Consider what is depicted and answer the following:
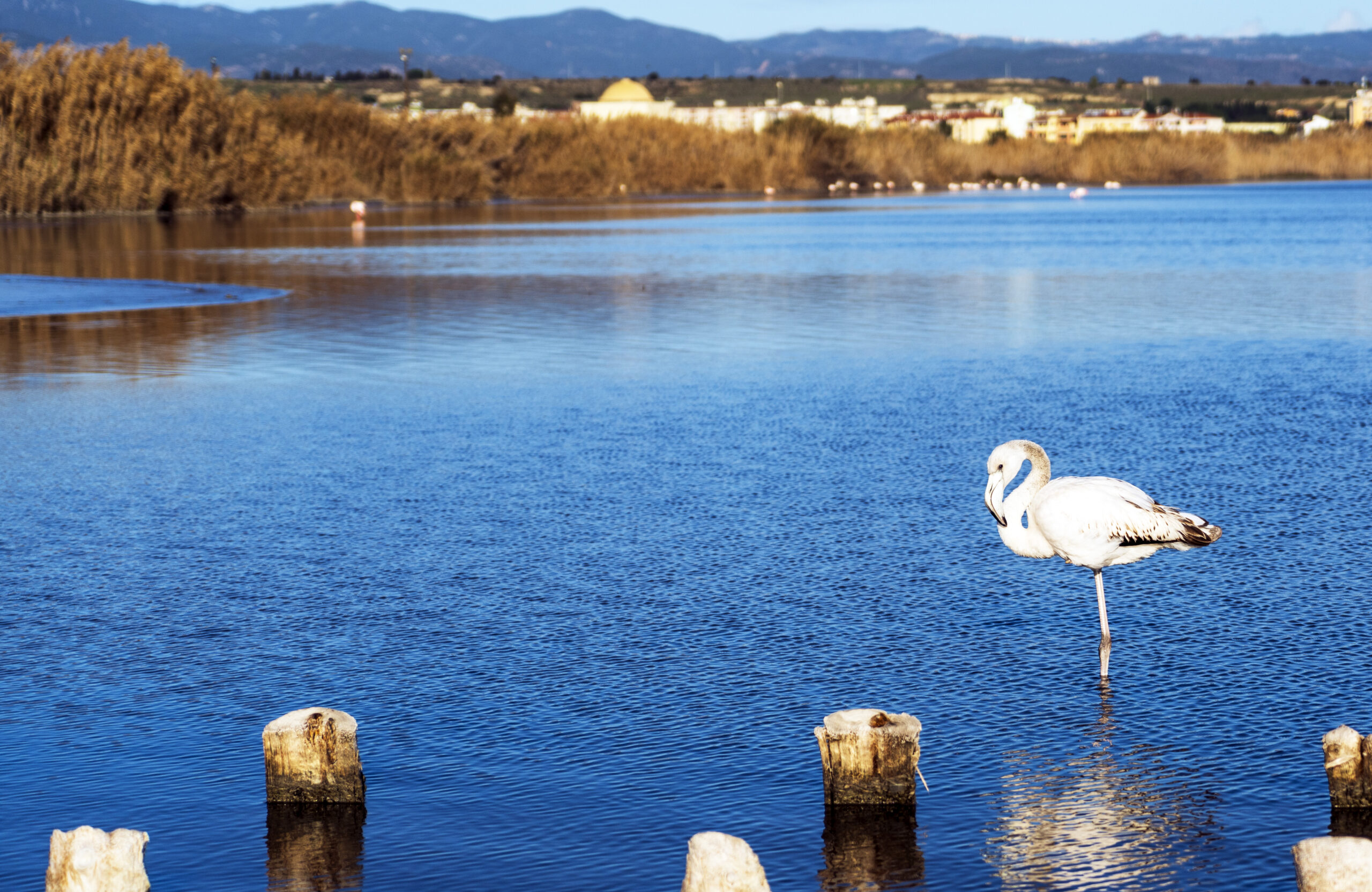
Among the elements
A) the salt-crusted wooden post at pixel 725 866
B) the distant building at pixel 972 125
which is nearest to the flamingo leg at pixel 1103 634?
the salt-crusted wooden post at pixel 725 866

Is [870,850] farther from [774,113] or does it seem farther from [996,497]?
[774,113]

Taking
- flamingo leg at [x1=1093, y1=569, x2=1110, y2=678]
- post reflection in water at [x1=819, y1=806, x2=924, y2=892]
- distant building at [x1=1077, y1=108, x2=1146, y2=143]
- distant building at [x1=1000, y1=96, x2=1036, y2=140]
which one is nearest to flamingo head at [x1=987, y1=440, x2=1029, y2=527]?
flamingo leg at [x1=1093, y1=569, x2=1110, y2=678]

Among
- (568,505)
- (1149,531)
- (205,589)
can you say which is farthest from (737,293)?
(1149,531)

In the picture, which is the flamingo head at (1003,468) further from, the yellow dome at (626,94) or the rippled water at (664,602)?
the yellow dome at (626,94)

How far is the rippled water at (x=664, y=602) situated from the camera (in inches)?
211

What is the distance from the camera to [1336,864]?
429 centimetres

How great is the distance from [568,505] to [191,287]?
17591 millimetres

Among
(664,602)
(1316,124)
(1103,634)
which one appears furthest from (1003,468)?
(1316,124)

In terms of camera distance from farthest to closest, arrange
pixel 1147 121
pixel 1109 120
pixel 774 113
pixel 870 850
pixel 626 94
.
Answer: pixel 1109 120 → pixel 1147 121 → pixel 774 113 → pixel 626 94 → pixel 870 850

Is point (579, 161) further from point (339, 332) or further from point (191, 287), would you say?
point (339, 332)

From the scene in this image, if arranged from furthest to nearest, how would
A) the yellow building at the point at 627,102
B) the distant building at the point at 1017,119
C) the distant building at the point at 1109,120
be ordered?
the distant building at the point at 1017,119, the distant building at the point at 1109,120, the yellow building at the point at 627,102

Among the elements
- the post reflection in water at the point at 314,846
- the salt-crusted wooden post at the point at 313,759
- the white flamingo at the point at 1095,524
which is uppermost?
the white flamingo at the point at 1095,524

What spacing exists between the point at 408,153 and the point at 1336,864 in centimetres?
6615

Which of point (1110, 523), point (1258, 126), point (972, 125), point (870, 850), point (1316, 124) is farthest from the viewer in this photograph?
point (1258, 126)
